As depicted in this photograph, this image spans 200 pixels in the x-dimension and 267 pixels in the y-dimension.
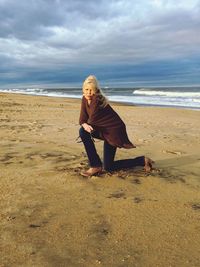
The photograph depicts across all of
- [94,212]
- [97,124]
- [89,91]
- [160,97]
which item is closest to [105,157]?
[97,124]

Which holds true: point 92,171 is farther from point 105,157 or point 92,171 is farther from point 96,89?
point 96,89

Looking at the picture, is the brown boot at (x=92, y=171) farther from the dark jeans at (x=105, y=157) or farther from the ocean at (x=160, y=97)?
the ocean at (x=160, y=97)

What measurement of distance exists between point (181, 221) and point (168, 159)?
8.83ft

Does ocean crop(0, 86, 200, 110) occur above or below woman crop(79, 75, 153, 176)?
below

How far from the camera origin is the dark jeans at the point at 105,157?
198 inches

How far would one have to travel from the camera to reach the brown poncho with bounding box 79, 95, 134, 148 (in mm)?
4945

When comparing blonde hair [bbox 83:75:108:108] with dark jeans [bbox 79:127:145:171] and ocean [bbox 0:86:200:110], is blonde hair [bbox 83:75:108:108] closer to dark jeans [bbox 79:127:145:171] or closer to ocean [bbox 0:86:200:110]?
dark jeans [bbox 79:127:145:171]

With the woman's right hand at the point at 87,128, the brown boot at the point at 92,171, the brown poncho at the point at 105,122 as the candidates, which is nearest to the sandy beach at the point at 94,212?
the brown boot at the point at 92,171

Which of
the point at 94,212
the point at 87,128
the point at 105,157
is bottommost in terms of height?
the point at 94,212

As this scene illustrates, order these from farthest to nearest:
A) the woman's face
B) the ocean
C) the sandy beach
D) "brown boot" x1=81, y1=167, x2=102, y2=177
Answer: the ocean
"brown boot" x1=81, y1=167, x2=102, y2=177
the woman's face
the sandy beach

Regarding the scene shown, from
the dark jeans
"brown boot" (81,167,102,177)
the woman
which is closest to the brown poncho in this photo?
the woman

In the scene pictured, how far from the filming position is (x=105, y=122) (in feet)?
16.4

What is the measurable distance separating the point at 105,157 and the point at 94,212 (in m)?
1.44

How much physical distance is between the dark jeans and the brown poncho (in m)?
0.12
